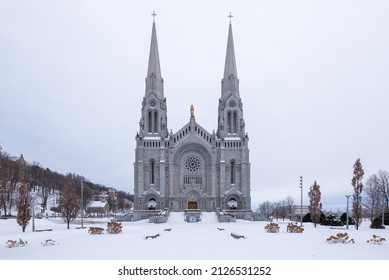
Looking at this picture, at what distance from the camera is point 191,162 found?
236ft

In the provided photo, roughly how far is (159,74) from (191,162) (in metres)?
20.3

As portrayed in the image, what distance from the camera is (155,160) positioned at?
2771 inches

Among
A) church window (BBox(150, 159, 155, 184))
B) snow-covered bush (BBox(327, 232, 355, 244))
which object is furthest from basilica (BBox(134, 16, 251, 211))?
snow-covered bush (BBox(327, 232, 355, 244))

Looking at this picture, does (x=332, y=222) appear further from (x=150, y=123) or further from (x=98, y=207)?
(x=98, y=207)

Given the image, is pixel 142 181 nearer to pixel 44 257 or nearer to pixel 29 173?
pixel 44 257

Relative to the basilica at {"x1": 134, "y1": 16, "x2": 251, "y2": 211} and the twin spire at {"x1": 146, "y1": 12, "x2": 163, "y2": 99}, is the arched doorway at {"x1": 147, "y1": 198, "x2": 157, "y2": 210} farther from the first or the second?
the twin spire at {"x1": 146, "y1": 12, "x2": 163, "y2": 99}

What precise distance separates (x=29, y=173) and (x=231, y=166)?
245 ft

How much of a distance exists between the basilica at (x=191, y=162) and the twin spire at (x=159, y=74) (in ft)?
2.68

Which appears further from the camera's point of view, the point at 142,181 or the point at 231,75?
the point at 231,75

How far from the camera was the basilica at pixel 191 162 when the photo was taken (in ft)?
226

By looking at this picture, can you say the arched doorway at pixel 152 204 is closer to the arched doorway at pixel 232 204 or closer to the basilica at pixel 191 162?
the basilica at pixel 191 162

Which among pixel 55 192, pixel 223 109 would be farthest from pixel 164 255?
pixel 55 192

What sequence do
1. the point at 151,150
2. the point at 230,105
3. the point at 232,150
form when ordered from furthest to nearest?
the point at 230,105 → the point at 232,150 → the point at 151,150

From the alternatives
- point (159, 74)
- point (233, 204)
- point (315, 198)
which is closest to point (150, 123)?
point (159, 74)
